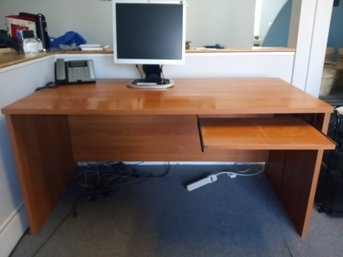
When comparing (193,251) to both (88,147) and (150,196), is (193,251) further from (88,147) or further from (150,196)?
(88,147)

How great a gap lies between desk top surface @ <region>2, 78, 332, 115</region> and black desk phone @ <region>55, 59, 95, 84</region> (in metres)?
0.05

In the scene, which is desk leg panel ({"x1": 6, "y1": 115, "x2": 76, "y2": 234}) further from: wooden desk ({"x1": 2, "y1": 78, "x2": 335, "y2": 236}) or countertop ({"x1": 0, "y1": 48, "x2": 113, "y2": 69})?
countertop ({"x1": 0, "y1": 48, "x2": 113, "y2": 69})

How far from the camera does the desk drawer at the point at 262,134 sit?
3.59 feet

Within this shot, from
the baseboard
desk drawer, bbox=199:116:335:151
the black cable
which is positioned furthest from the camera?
the black cable

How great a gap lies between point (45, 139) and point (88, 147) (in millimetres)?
438

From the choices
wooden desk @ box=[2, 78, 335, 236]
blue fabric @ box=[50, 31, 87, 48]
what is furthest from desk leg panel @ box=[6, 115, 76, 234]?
blue fabric @ box=[50, 31, 87, 48]

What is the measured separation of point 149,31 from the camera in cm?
158

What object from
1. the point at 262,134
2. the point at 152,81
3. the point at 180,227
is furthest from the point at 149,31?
the point at 180,227

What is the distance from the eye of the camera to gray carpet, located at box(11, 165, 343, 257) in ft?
4.48

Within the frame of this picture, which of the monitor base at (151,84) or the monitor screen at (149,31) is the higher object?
the monitor screen at (149,31)

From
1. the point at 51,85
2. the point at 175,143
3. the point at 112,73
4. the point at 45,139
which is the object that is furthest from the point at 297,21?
the point at 45,139

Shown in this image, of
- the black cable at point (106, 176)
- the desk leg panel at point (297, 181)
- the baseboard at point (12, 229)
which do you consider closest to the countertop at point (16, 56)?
the baseboard at point (12, 229)

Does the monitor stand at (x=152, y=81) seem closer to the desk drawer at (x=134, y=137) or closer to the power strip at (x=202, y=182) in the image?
the desk drawer at (x=134, y=137)

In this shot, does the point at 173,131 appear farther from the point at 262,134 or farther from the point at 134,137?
the point at 262,134
